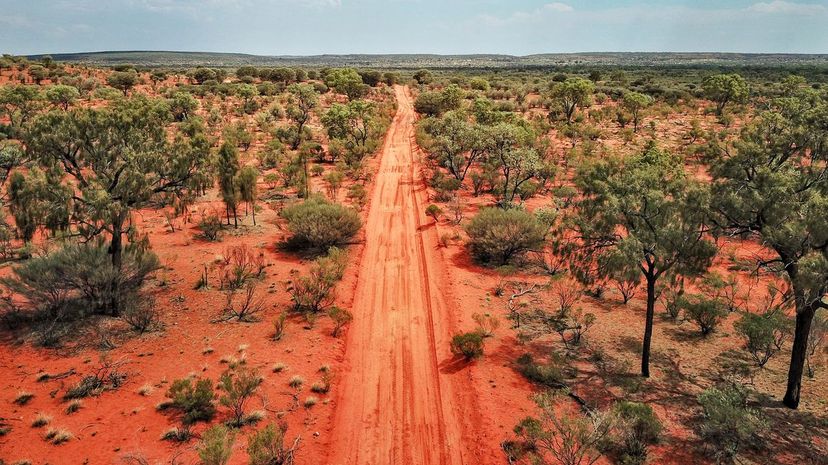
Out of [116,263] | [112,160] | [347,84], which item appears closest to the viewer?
[112,160]

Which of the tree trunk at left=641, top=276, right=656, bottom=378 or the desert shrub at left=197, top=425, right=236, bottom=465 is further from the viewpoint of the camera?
the tree trunk at left=641, top=276, right=656, bottom=378

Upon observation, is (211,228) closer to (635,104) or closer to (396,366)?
(396,366)

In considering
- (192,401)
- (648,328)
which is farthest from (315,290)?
(648,328)

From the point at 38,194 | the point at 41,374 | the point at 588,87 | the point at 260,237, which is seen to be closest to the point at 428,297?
the point at 260,237

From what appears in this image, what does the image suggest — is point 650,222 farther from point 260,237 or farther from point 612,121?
point 612,121

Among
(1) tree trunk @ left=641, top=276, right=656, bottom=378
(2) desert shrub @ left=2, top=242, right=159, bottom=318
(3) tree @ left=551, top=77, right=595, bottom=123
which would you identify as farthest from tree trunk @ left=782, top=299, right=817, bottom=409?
(3) tree @ left=551, top=77, right=595, bottom=123

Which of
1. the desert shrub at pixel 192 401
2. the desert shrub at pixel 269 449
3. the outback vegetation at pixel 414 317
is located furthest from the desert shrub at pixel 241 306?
the desert shrub at pixel 269 449

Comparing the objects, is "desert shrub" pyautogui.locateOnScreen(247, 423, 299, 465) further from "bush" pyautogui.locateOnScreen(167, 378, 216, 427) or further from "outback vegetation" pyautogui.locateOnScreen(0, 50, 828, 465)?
"bush" pyautogui.locateOnScreen(167, 378, 216, 427)
